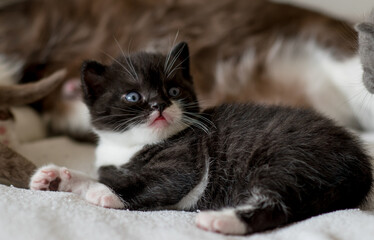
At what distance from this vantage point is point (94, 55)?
7.39 feet

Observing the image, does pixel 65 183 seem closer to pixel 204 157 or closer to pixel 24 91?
pixel 204 157

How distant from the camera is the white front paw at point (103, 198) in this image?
3.81ft

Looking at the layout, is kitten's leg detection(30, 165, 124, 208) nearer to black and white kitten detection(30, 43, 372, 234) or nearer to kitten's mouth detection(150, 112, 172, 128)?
black and white kitten detection(30, 43, 372, 234)

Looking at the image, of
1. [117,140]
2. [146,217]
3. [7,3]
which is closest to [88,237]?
[146,217]

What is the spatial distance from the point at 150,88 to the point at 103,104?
0.48 ft

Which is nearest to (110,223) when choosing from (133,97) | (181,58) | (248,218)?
(248,218)

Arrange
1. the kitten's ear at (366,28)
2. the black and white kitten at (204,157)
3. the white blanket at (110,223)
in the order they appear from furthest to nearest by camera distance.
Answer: the kitten's ear at (366,28) → the black and white kitten at (204,157) → the white blanket at (110,223)

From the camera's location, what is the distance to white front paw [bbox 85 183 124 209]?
1.16m

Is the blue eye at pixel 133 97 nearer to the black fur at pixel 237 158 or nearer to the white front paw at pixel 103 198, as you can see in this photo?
the black fur at pixel 237 158

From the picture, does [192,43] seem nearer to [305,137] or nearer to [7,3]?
[7,3]

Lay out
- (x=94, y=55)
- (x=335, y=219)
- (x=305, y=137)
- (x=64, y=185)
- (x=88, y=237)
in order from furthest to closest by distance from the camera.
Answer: (x=94, y=55)
(x=64, y=185)
(x=305, y=137)
(x=335, y=219)
(x=88, y=237)

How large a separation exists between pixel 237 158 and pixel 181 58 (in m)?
0.40

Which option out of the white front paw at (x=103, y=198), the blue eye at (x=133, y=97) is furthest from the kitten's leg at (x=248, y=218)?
the blue eye at (x=133, y=97)

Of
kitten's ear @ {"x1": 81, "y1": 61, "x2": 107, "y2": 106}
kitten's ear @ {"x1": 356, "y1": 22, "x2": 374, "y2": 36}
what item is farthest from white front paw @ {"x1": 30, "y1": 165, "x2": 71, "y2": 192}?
kitten's ear @ {"x1": 356, "y1": 22, "x2": 374, "y2": 36}
